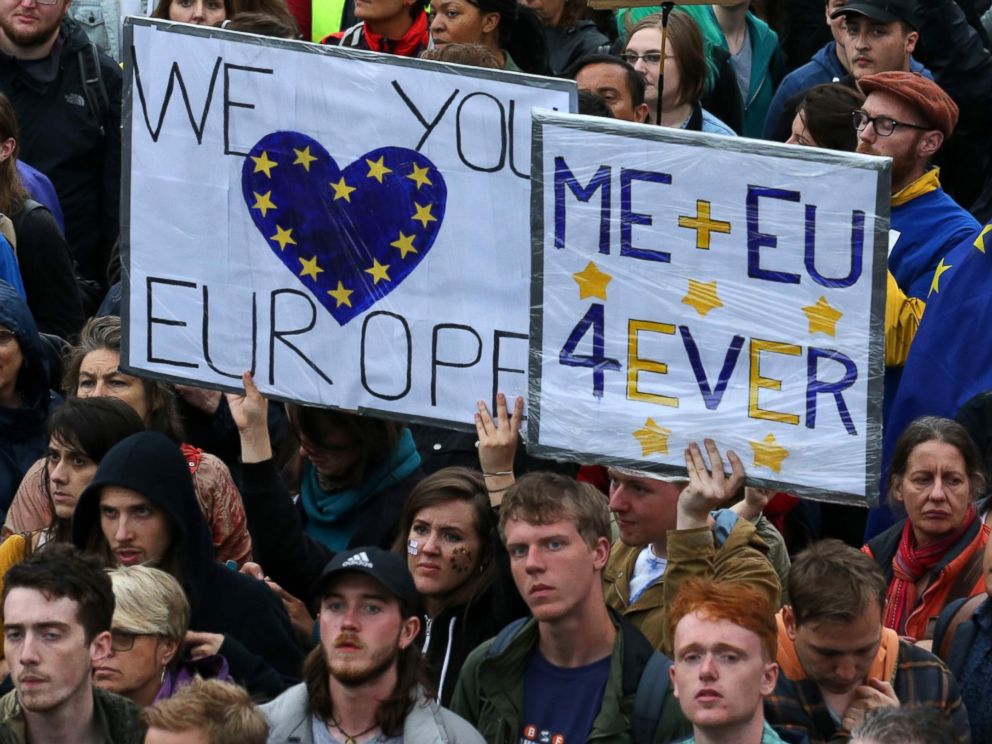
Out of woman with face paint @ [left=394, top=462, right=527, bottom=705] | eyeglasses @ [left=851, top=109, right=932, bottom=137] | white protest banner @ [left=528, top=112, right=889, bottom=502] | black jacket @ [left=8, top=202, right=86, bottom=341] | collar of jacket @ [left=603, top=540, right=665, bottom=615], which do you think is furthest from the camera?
black jacket @ [left=8, top=202, right=86, bottom=341]

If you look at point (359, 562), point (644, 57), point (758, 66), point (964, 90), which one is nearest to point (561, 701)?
point (359, 562)

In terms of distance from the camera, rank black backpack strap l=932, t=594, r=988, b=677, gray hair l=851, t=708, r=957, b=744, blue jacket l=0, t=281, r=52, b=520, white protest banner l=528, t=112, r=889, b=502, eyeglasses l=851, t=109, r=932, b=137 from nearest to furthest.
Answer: gray hair l=851, t=708, r=957, b=744
white protest banner l=528, t=112, r=889, b=502
black backpack strap l=932, t=594, r=988, b=677
blue jacket l=0, t=281, r=52, b=520
eyeglasses l=851, t=109, r=932, b=137

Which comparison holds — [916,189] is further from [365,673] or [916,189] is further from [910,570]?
[365,673]

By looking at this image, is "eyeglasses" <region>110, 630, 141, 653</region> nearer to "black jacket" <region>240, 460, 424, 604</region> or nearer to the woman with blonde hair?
the woman with blonde hair

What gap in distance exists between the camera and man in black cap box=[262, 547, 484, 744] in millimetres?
6406

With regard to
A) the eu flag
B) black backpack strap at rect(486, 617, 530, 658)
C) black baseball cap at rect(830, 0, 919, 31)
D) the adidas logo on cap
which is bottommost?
black backpack strap at rect(486, 617, 530, 658)

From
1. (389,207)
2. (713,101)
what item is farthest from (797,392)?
(713,101)

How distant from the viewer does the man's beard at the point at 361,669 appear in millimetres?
6410

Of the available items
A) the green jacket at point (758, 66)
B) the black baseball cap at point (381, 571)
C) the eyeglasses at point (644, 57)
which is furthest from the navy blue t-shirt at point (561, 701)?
the green jacket at point (758, 66)

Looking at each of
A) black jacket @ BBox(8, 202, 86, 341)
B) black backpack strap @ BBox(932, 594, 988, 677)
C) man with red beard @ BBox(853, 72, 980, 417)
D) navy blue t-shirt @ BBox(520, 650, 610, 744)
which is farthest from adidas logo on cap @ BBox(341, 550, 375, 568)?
black jacket @ BBox(8, 202, 86, 341)

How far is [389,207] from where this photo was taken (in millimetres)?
7332

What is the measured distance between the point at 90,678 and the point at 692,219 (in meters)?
2.09

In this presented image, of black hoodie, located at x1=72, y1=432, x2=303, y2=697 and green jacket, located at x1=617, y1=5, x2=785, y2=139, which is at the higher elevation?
green jacket, located at x1=617, y1=5, x2=785, y2=139

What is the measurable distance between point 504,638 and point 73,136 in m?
4.92
